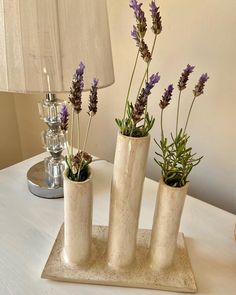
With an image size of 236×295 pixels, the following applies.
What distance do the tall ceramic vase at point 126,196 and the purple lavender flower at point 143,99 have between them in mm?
37

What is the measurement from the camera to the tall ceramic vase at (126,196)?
439 mm

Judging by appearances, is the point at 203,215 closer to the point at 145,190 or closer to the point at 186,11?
the point at 145,190

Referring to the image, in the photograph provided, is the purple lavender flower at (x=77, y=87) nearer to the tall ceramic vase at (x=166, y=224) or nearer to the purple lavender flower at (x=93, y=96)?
the purple lavender flower at (x=93, y=96)

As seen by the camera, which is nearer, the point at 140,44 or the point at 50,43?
the point at 140,44

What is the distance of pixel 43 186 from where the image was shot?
0.73 meters

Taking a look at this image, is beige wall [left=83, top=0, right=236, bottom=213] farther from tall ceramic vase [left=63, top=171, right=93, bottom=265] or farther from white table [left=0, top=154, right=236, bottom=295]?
tall ceramic vase [left=63, top=171, right=93, bottom=265]

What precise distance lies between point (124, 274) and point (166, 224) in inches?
4.9

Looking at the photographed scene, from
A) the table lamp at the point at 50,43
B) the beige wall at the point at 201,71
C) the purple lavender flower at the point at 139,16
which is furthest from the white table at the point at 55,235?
the purple lavender flower at the point at 139,16

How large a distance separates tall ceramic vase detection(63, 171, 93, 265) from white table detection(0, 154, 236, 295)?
0.05 meters

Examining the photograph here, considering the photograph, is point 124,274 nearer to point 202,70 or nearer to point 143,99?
point 143,99

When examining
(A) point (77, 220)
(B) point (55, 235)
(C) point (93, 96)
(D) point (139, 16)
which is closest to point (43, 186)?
(B) point (55, 235)

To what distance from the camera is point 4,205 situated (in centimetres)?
70

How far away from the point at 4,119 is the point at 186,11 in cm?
82

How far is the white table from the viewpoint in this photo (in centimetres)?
51
